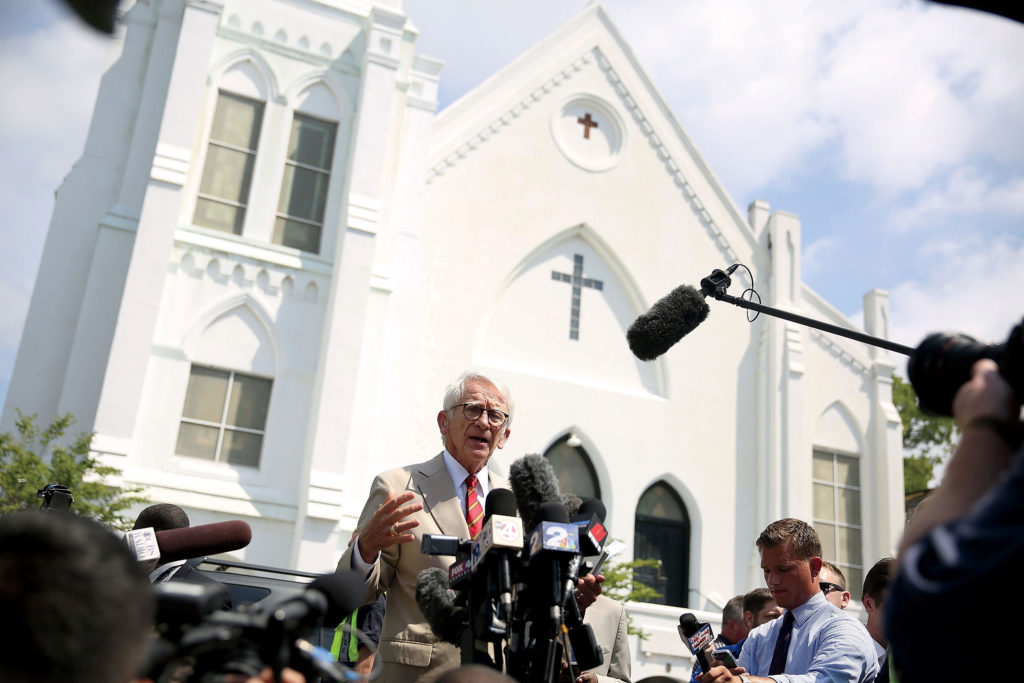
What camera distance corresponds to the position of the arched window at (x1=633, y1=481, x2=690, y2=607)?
56.4 ft

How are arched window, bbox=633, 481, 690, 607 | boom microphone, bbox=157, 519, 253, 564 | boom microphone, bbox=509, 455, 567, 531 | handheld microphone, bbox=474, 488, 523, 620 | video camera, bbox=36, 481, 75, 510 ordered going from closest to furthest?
handheld microphone, bbox=474, 488, 523, 620 < boom microphone, bbox=157, 519, 253, 564 < boom microphone, bbox=509, 455, 567, 531 < video camera, bbox=36, 481, 75, 510 < arched window, bbox=633, 481, 690, 607

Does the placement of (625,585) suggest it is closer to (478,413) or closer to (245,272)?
(245,272)

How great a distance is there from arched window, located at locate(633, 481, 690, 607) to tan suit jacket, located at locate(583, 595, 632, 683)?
40.4 ft

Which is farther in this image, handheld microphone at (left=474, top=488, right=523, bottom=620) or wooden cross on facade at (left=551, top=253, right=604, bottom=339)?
wooden cross on facade at (left=551, top=253, right=604, bottom=339)

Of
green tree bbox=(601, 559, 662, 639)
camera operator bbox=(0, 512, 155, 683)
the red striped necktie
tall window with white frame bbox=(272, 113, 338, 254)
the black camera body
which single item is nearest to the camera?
camera operator bbox=(0, 512, 155, 683)

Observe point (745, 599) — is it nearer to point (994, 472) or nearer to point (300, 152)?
point (994, 472)

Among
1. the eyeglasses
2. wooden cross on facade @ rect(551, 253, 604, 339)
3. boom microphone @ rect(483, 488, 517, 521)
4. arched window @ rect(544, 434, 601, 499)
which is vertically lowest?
boom microphone @ rect(483, 488, 517, 521)

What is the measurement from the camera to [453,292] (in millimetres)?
16750

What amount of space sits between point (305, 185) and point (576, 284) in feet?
18.6

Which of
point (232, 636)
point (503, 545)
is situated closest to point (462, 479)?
point (503, 545)

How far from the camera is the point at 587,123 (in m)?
19.0

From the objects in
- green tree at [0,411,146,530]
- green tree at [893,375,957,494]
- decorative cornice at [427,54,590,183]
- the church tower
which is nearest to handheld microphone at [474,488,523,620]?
green tree at [0,411,146,530]

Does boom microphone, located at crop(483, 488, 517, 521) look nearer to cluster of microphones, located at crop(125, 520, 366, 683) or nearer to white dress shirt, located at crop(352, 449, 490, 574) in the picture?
white dress shirt, located at crop(352, 449, 490, 574)

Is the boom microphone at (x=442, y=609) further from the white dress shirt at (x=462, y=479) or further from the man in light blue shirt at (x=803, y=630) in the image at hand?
the man in light blue shirt at (x=803, y=630)
